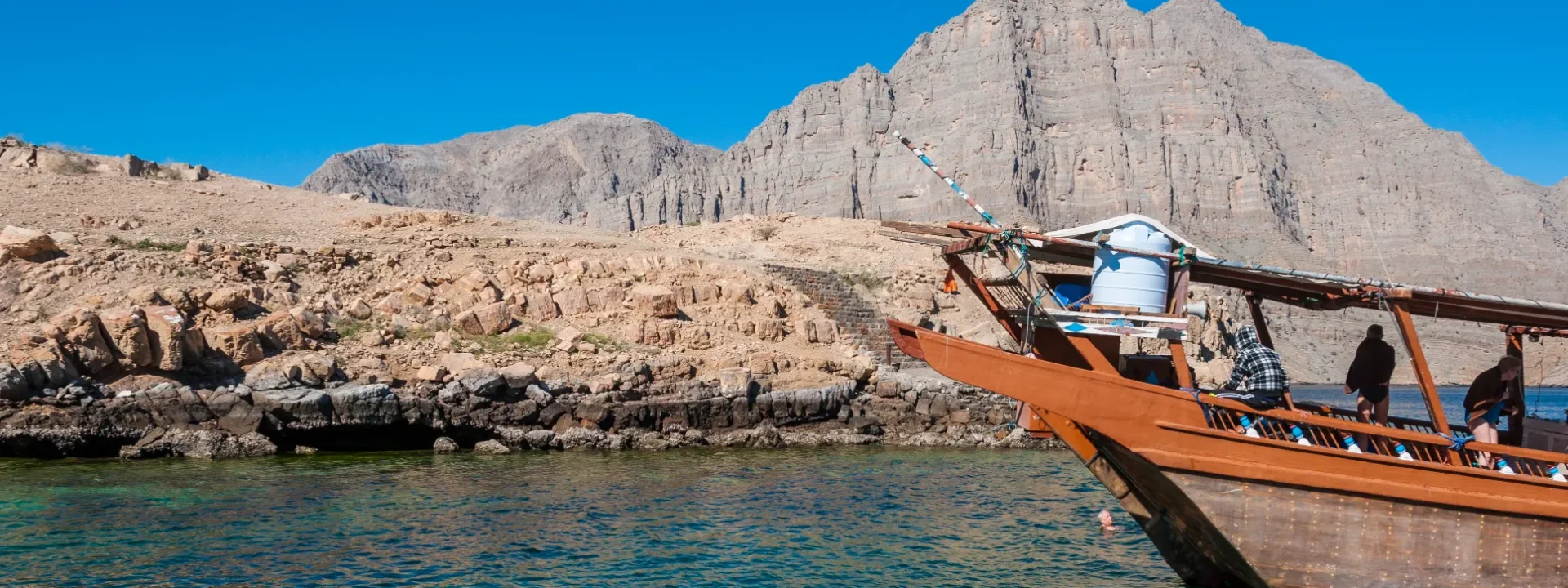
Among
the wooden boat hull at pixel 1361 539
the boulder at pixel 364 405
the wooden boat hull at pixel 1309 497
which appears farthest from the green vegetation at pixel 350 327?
the wooden boat hull at pixel 1361 539

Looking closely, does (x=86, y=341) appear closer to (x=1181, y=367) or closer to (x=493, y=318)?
(x=493, y=318)

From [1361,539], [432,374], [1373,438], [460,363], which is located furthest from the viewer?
[460,363]

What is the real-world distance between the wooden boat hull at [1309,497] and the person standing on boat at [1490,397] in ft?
3.36

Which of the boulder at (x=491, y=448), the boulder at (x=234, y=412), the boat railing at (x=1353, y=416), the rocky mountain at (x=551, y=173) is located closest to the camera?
the boat railing at (x=1353, y=416)

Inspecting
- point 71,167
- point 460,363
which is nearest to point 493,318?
point 460,363

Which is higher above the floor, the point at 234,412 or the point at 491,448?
the point at 234,412

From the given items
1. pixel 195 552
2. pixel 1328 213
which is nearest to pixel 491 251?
pixel 195 552

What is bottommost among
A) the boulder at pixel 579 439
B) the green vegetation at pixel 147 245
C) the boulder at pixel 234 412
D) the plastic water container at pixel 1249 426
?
the boulder at pixel 579 439

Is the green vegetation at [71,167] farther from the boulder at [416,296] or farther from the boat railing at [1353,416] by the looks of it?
the boat railing at [1353,416]

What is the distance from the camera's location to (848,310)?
33500mm

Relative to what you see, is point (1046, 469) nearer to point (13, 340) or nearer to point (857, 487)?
point (857, 487)

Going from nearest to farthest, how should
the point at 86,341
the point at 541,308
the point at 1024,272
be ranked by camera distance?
the point at 1024,272
the point at 86,341
the point at 541,308

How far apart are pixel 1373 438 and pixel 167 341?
2040 cm

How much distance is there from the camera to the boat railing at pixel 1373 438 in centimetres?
987
